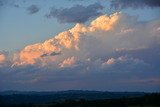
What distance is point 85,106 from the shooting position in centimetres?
17212

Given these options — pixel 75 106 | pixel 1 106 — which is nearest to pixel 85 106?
pixel 75 106

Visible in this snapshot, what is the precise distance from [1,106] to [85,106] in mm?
47298

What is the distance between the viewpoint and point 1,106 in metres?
193

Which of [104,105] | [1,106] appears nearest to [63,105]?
[104,105]

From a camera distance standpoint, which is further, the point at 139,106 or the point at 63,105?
the point at 63,105

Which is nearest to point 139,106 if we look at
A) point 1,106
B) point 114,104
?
point 114,104

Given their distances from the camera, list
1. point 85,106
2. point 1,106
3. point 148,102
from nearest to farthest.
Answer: point 148,102
point 85,106
point 1,106

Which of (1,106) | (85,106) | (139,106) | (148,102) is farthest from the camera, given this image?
(1,106)

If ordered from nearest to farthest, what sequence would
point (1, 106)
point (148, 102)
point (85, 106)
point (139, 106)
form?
point (139, 106) → point (148, 102) → point (85, 106) → point (1, 106)

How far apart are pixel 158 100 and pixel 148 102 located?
5.90 metres

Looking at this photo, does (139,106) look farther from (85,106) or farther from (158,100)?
(85,106)

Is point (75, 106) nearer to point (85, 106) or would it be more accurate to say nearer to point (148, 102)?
point (85, 106)

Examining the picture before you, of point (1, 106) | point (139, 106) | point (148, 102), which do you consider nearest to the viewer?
point (139, 106)

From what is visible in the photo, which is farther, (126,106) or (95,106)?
(95,106)
